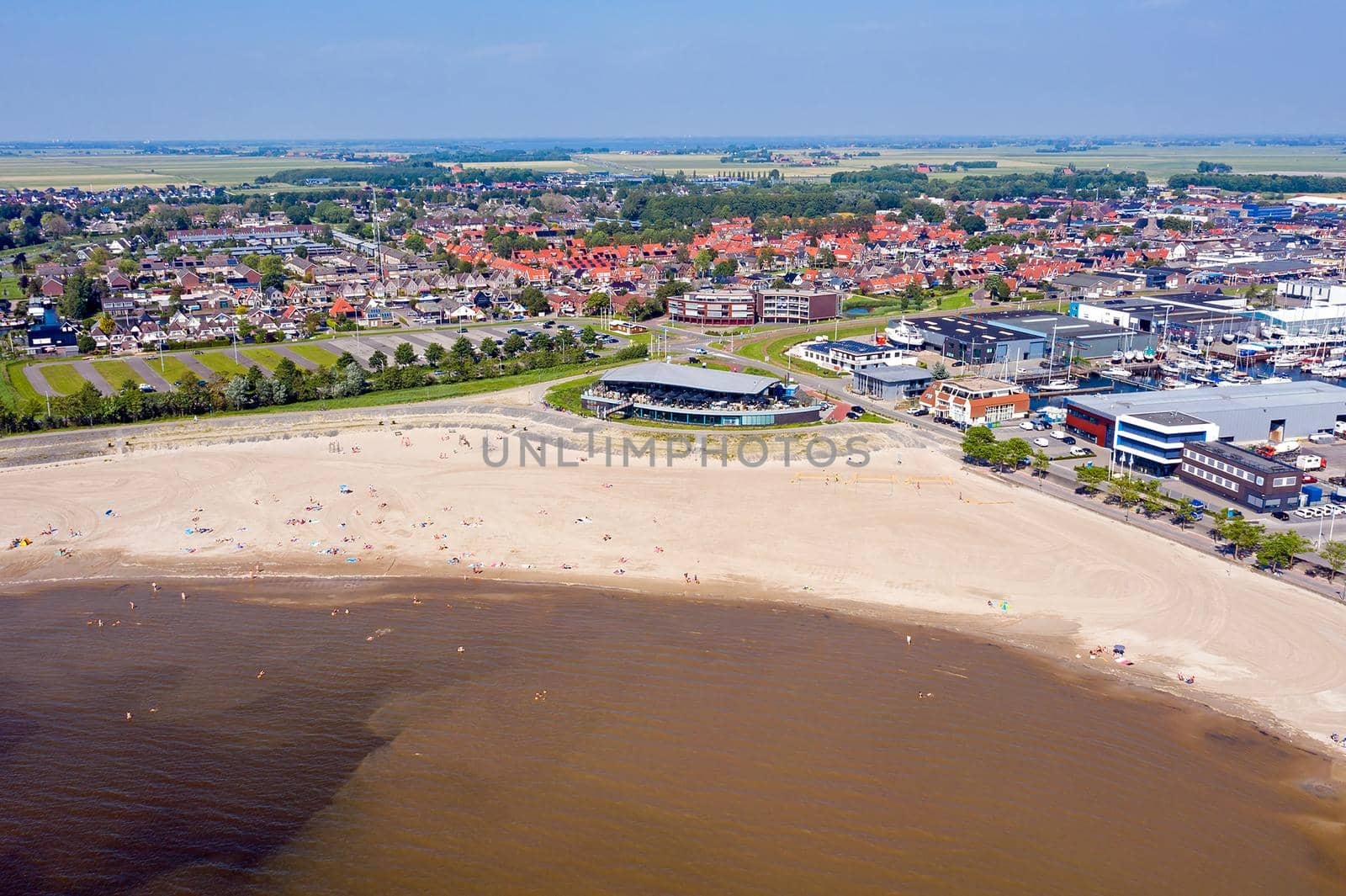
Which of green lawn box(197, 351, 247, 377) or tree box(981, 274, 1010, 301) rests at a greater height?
tree box(981, 274, 1010, 301)

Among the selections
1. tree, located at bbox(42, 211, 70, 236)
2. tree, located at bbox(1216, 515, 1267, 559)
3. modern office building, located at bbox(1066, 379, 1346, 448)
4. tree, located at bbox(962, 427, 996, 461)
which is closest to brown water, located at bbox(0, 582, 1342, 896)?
tree, located at bbox(1216, 515, 1267, 559)

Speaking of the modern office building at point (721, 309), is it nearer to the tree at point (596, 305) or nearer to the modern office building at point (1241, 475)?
the tree at point (596, 305)

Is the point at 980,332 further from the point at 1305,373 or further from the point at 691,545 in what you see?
the point at 691,545

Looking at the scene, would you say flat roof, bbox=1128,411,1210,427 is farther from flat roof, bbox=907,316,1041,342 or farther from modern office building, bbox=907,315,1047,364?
flat roof, bbox=907,316,1041,342

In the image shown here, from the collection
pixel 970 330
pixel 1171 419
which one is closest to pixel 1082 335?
pixel 970 330

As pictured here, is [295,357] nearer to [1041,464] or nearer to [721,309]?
[721,309]

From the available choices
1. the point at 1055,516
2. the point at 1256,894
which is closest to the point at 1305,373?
the point at 1055,516
